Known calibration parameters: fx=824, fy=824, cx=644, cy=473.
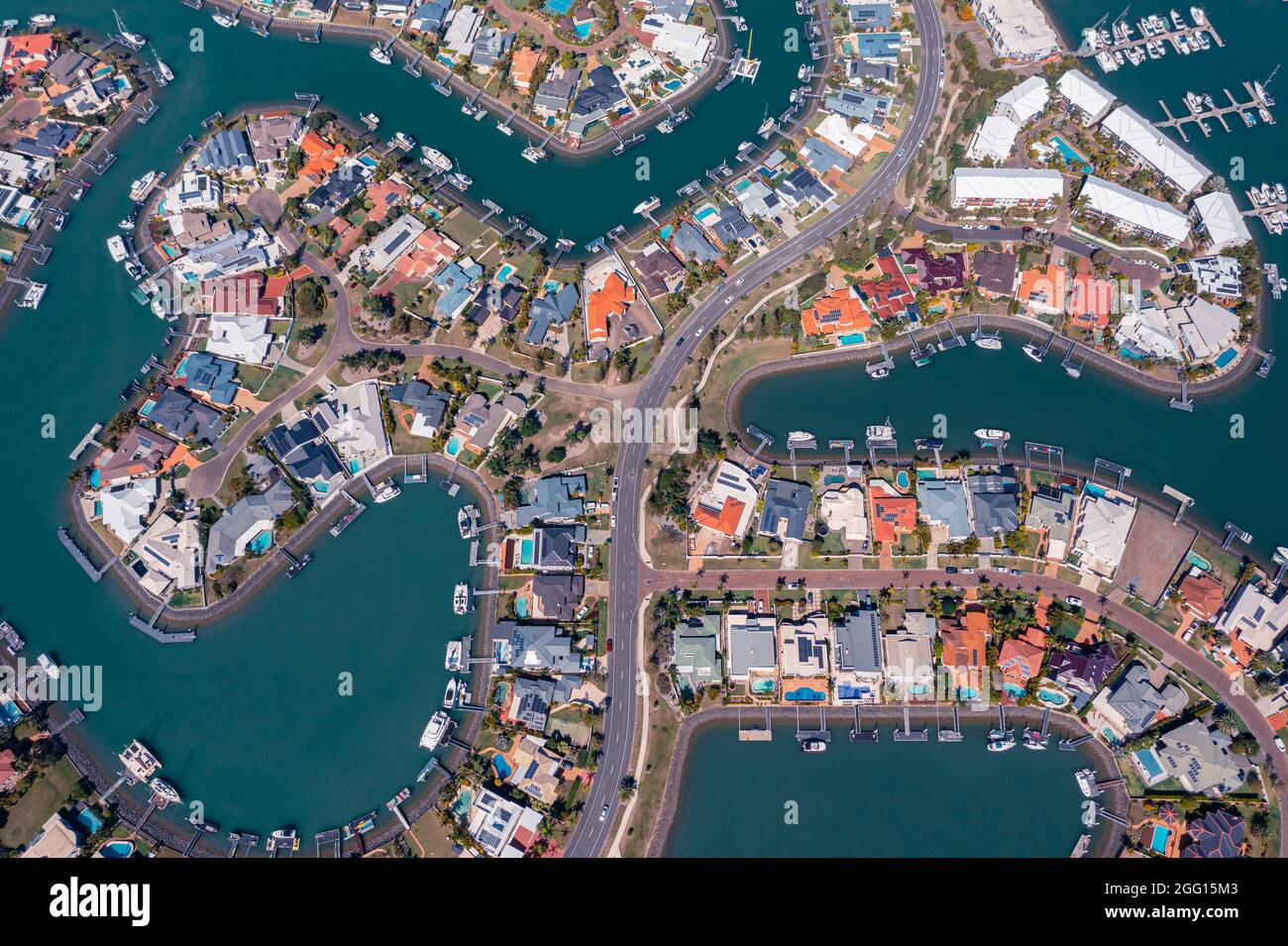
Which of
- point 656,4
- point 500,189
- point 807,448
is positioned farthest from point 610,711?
point 656,4

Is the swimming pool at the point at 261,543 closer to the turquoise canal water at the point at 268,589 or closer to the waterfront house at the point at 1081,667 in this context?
the turquoise canal water at the point at 268,589

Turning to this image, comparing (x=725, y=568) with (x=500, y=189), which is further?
(x=500, y=189)

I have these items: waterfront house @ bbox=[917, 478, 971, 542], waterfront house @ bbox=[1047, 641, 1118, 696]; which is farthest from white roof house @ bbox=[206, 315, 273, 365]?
waterfront house @ bbox=[1047, 641, 1118, 696]

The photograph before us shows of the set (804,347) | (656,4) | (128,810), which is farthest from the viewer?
(656,4)

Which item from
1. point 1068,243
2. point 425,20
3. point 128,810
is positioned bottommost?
point 128,810

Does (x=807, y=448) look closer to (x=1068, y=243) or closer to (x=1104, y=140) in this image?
(x=1068, y=243)

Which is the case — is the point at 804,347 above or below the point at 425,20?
below
